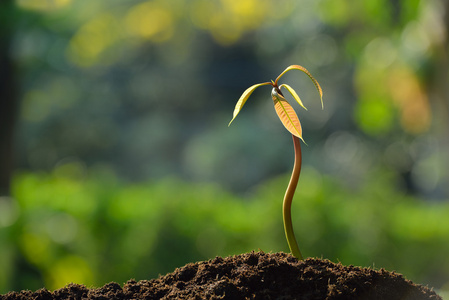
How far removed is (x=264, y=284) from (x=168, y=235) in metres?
4.54

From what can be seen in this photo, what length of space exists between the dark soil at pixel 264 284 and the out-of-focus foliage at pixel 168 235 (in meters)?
4.03

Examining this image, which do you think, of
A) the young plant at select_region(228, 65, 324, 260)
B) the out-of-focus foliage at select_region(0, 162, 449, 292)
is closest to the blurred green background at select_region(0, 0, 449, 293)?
the out-of-focus foliage at select_region(0, 162, 449, 292)

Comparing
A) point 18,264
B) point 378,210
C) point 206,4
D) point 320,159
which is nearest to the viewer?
point 18,264

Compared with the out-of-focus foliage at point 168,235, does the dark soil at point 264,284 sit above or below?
below

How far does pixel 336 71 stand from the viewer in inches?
723

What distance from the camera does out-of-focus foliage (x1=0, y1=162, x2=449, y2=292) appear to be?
5621mm

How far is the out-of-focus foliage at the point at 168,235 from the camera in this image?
5.62m

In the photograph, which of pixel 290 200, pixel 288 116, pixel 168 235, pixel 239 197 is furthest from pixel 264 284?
pixel 239 197

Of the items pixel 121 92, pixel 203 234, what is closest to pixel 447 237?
pixel 203 234

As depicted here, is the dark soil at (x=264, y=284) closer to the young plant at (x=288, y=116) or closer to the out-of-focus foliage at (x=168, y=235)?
A: the young plant at (x=288, y=116)

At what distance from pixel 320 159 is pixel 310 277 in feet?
64.0

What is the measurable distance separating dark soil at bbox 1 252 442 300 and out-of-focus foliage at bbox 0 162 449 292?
4029 mm

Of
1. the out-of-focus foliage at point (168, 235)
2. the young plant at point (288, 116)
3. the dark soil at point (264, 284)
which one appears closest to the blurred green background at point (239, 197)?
the out-of-focus foliage at point (168, 235)

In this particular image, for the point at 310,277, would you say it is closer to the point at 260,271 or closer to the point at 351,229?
the point at 260,271
